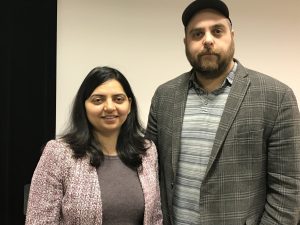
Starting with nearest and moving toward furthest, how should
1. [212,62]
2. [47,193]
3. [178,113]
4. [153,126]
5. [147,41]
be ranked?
[47,193] → [212,62] → [178,113] → [153,126] → [147,41]

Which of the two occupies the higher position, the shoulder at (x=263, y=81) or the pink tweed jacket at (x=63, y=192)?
the shoulder at (x=263, y=81)

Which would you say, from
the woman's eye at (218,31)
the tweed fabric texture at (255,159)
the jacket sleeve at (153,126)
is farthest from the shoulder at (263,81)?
the jacket sleeve at (153,126)

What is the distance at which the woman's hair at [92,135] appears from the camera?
143 centimetres

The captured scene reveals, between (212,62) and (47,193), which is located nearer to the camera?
(47,193)

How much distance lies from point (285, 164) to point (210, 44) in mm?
596

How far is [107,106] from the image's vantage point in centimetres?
141

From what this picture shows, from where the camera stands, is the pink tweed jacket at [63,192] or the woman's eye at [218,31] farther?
the woman's eye at [218,31]

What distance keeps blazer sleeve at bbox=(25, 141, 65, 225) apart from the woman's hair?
10 cm

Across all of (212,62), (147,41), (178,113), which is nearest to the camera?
(212,62)

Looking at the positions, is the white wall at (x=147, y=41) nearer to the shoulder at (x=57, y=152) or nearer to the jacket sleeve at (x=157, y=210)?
the shoulder at (x=57, y=152)

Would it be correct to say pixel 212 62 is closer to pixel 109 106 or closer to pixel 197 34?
pixel 197 34

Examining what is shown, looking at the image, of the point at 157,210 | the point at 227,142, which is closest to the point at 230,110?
the point at 227,142

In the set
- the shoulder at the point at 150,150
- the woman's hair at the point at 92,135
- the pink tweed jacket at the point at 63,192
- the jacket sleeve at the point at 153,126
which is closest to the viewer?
the pink tweed jacket at the point at 63,192

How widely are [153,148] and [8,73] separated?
41.4 inches
